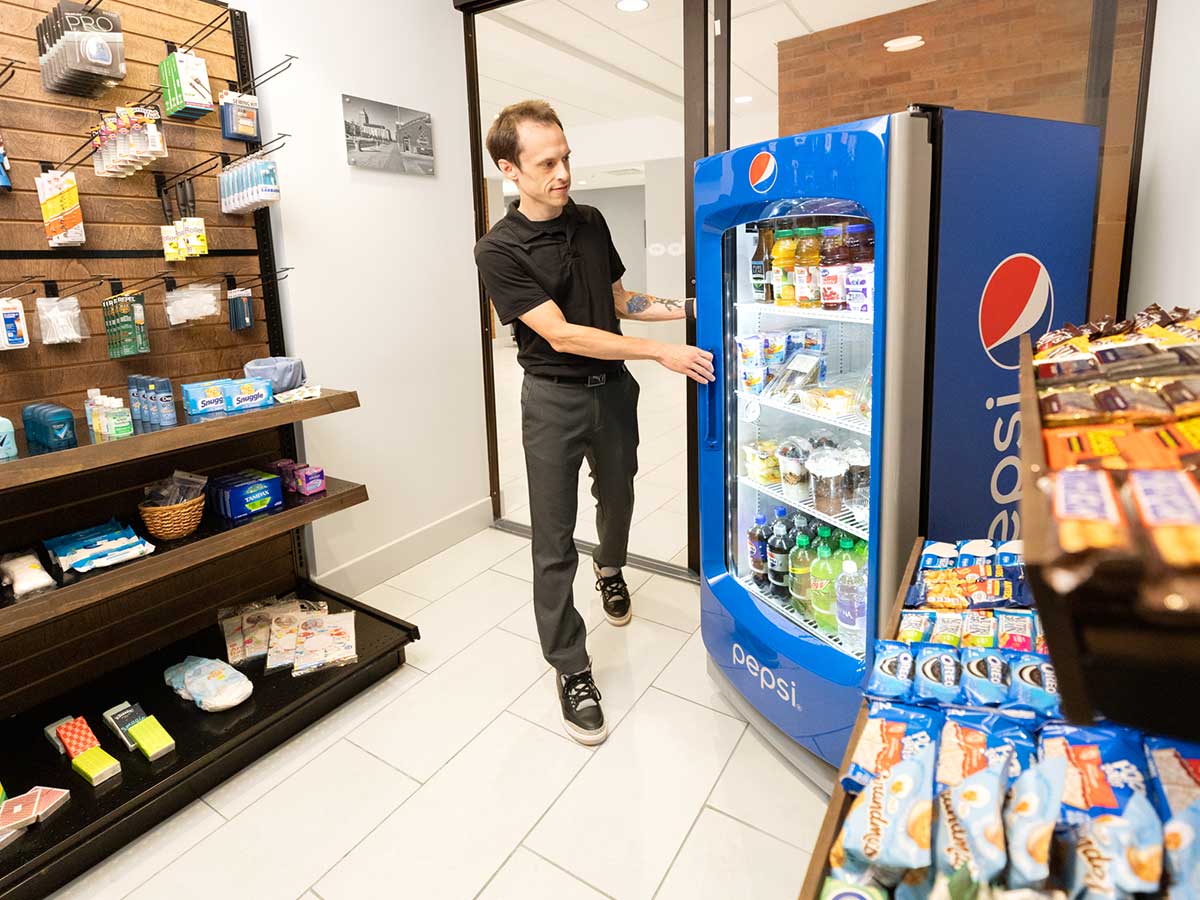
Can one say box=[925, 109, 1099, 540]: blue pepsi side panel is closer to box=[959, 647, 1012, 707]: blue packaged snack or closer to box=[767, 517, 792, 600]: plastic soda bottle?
box=[767, 517, 792, 600]: plastic soda bottle

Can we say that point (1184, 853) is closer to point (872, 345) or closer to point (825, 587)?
point (872, 345)

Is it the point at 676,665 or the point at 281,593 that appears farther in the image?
the point at 281,593

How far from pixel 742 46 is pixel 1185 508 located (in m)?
2.87

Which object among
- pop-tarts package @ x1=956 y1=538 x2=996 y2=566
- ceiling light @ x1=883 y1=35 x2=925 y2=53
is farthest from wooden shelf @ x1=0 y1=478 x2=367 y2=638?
ceiling light @ x1=883 y1=35 x2=925 y2=53

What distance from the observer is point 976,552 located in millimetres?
1387

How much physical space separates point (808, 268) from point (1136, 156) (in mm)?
1082

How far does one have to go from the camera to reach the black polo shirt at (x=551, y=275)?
7.15 ft

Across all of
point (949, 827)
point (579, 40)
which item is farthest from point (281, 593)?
point (579, 40)

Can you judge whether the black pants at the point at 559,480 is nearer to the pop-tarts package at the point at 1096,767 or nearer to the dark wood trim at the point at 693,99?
the dark wood trim at the point at 693,99

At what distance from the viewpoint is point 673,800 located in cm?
200

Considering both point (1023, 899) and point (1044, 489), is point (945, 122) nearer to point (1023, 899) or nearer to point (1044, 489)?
point (1044, 489)

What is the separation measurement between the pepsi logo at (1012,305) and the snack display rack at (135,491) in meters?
1.99

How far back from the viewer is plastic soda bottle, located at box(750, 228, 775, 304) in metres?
2.03

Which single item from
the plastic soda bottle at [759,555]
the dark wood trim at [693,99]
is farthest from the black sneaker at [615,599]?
the plastic soda bottle at [759,555]
